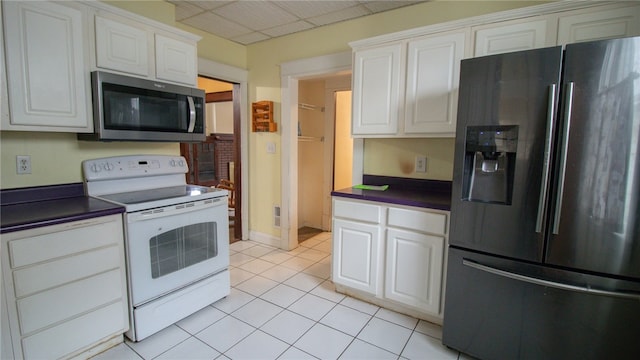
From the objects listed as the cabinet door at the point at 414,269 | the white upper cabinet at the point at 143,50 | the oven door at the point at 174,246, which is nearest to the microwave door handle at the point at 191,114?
the white upper cabinet at the point at 143,50

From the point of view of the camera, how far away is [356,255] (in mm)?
2424

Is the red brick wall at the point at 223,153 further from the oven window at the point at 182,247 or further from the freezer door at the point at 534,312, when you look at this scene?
the freezer door at the point at 534,312

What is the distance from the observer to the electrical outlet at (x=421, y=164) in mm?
2623

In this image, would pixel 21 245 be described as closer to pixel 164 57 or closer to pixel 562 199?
pixel 164 57

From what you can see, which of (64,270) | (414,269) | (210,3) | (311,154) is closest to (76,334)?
(64,270)

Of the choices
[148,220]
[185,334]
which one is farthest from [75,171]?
[185,334]

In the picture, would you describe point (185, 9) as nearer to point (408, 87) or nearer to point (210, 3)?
point (210, 3)

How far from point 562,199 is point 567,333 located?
0.68m

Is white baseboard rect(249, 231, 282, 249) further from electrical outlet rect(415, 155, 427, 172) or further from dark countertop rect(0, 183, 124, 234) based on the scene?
dark countertop rect(0, 183, 124, 234)

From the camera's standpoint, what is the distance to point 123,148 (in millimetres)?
2424

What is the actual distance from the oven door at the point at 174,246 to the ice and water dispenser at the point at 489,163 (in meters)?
1.75

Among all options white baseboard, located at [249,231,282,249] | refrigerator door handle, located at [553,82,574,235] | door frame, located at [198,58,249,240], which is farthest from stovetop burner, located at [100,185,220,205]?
refrigerator door handle, located at [553,82,574,235]

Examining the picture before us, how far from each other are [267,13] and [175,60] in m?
0.96

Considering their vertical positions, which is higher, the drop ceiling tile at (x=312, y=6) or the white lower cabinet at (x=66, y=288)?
the drop ceiling tile at (x=312, y=6)
